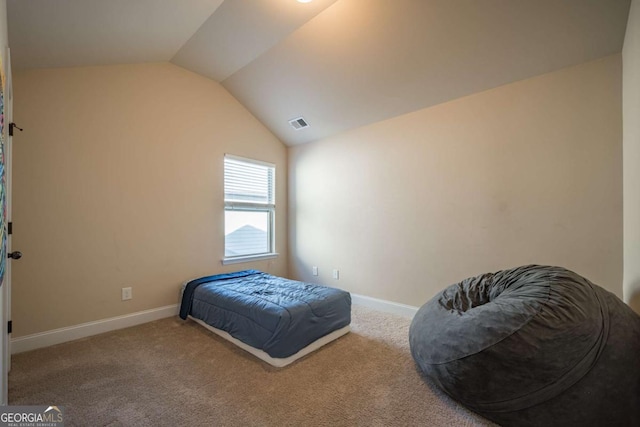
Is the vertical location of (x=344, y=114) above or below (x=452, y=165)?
above

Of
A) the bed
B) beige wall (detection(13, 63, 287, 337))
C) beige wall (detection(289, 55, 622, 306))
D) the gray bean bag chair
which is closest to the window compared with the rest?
beige wall (detection(13, 63, 287, 337))

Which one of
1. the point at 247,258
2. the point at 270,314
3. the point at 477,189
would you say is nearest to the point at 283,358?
the point at 270,314

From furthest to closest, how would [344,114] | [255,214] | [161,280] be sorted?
[255,214], [344,114], [161,280]

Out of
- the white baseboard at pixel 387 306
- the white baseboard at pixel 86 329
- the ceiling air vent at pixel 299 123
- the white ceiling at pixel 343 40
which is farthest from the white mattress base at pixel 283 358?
the ceiling air vent at pixel 299 123

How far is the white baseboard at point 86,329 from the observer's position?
2365mm

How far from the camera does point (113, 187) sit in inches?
112

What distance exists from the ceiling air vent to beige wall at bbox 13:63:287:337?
0.82 metres

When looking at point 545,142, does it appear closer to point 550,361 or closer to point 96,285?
point 550,361

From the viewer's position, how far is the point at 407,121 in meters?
3.25

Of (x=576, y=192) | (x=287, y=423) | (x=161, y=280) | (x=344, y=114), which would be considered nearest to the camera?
(x=287, y=423)

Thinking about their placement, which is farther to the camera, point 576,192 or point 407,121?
Answer: point 407,121

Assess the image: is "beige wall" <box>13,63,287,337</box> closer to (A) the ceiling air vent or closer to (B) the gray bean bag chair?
(A) the ceiling air vent

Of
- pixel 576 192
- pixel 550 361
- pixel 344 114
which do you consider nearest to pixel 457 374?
pixel 550 361

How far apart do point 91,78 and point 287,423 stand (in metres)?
3.37
